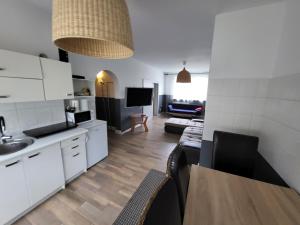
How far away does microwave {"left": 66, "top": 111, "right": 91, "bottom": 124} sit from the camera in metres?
2.31

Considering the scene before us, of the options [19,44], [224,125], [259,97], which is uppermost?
[19,44]

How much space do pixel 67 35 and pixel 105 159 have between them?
2.69 meters

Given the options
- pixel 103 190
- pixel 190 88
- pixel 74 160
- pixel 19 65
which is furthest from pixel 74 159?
pixel 190 88

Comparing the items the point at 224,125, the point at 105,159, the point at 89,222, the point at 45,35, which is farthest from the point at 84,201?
the point at 45,35

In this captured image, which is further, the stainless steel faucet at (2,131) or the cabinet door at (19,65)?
the stainless steel faucet at (2,131)

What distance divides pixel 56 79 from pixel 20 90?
432mm

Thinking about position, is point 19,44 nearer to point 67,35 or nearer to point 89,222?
point 67,35

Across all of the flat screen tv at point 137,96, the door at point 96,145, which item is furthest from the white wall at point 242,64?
the flat screen tv at point 137,96

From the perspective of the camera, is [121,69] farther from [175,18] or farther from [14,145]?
[14,145]

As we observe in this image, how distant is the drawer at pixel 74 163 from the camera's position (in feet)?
6.44

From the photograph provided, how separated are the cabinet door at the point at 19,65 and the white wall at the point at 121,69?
978 mm

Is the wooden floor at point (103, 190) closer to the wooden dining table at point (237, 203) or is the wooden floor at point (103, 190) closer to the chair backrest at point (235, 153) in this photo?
the wooden dining table at point (237, 203)

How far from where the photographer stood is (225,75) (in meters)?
1.66

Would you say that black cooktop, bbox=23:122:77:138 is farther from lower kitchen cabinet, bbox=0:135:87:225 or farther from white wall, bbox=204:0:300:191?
white wall, bbox=204:0:300:191
